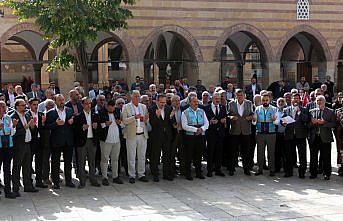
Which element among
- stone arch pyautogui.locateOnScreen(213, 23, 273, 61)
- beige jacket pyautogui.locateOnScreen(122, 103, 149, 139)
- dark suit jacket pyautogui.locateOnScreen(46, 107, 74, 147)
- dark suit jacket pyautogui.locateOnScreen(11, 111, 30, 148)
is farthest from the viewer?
stone arch pyautogui.locateOnScreen(213, 23, 273, 61)

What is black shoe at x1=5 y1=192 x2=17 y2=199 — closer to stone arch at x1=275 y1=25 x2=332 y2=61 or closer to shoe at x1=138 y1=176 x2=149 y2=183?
shoe at x1=138 y1=176 x2=149 y2=183

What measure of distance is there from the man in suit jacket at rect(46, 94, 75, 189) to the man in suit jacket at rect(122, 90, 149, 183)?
3.84 feet

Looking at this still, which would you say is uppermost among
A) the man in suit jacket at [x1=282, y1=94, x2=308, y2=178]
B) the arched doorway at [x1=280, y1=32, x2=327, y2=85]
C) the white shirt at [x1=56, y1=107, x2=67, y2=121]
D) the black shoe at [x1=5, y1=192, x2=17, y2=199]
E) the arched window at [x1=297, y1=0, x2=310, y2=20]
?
the arched window at [x1=297, y1=0, x2=310, y2=20]

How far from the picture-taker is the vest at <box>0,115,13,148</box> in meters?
8.90

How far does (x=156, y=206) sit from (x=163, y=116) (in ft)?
8.00

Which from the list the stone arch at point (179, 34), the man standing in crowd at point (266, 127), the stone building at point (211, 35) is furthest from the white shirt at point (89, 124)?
the stone arch at point (179, 34)

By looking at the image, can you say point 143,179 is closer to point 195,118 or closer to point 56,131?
point 195,118

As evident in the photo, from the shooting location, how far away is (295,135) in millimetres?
10773

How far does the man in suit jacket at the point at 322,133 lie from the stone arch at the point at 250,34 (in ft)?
38.0

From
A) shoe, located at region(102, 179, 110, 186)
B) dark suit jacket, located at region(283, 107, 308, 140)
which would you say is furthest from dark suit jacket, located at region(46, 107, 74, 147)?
dark suit jacket, located at region(283, 107, 308, 140)

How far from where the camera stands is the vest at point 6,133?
29.2ft

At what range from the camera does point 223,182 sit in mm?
10508

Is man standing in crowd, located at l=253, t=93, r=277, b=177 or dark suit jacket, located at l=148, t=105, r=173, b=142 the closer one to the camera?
dark suit jacket, located at l=148, t=105, r=173, b=142

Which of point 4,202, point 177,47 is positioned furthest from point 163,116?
point 177,47
